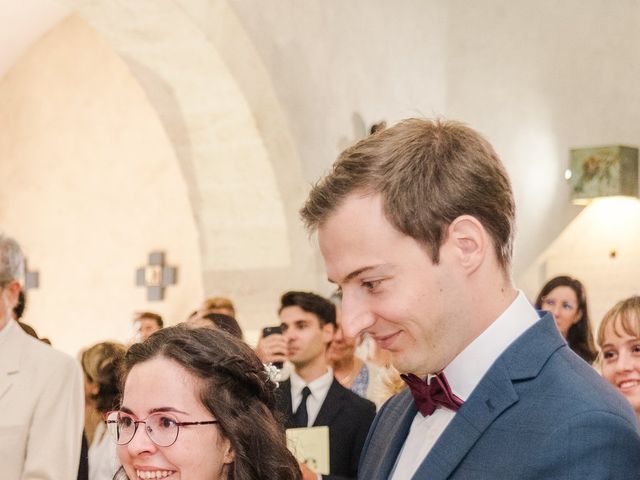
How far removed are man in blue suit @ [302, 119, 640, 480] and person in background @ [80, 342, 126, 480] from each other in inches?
94.2

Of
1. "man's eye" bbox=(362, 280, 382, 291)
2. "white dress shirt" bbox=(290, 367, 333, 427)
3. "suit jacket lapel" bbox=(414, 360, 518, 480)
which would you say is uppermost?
"man's eye" bbox=(362, 280, 382, 291)

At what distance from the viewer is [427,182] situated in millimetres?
1858

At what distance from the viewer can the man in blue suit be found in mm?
1789

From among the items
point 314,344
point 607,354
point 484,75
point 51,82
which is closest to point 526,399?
point 607,354

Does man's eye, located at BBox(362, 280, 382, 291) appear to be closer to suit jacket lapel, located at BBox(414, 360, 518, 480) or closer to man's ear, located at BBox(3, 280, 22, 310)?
suit jacket lapel, located at BBox(414, 360, 518, 480)

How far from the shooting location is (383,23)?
866 centimetres

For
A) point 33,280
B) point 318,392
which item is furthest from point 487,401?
point 33,280

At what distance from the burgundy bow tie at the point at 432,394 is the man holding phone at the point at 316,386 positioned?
2128mm

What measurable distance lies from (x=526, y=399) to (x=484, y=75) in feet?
27.2

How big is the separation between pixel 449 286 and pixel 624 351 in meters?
2.00

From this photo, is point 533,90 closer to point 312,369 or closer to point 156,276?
point 156,276

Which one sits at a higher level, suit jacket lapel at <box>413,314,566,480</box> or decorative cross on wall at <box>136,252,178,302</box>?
decorative cross on wall at <box>136,252,178,302</box>

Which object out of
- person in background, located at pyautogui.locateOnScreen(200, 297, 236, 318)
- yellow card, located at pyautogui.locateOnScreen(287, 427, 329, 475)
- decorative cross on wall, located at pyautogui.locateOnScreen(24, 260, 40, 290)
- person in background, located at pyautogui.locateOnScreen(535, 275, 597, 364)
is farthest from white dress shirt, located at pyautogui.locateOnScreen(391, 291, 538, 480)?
decorative cross on wall, located at pyautogui.locateOnScreen(24, 260, 40, 290)

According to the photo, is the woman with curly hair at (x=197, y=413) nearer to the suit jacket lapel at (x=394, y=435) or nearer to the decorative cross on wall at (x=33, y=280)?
the suit jacket lapel at (x=394, y=435)
